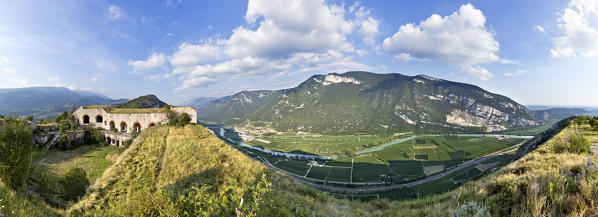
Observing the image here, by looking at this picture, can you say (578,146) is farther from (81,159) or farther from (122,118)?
(122,118)

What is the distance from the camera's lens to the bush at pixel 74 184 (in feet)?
36.1

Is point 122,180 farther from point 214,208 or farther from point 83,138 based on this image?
point 83,138

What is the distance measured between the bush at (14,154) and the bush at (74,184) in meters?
A: 3.12

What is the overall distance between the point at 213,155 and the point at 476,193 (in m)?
12.4

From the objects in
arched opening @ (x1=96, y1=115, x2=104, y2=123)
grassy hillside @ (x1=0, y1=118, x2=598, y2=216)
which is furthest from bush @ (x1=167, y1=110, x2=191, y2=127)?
arched opening @ (x1=96, y1=115, x2=104, y2=123)

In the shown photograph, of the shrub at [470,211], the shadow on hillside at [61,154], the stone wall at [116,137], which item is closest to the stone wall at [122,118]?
the stone wall at [116,137]

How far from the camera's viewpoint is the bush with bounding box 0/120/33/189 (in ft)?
25.2

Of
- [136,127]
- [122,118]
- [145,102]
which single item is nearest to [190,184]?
[136,127]

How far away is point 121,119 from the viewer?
83.0 feet

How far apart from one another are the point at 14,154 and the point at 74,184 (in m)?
4.36

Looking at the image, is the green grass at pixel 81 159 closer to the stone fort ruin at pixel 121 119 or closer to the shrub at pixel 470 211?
the stone fort ruin at pixel 121 119

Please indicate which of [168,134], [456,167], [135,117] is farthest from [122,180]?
[456,167]

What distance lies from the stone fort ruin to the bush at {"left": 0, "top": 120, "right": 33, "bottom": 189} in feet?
40.3

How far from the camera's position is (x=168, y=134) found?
17.0 meters
